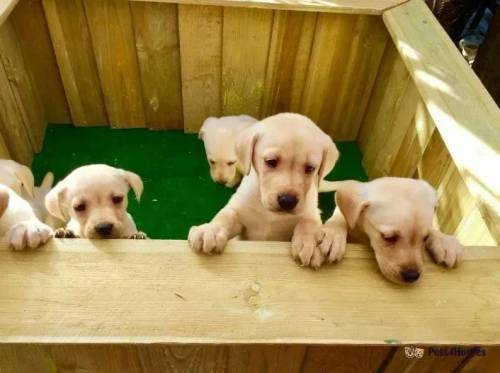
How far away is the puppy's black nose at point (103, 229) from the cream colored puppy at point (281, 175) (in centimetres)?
45

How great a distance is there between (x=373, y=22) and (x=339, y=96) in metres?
0.56

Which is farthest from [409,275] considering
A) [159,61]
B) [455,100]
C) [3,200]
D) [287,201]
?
[159,61]

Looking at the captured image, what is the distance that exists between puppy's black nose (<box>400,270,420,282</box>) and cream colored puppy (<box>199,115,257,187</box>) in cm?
164

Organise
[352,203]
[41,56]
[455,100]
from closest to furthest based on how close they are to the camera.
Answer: [352,203], [455,100], [41,56]

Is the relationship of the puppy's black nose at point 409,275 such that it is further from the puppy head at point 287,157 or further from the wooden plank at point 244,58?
the wooden plank at point 244,58

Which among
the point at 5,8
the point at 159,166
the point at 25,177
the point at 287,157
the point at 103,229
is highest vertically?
the point at 5,8

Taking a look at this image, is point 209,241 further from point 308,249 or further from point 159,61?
point 159,61

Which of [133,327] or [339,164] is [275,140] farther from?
[339,164]

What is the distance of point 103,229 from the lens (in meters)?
1.92

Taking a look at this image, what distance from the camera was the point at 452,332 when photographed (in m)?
1.37

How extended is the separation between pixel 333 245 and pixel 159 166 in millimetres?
1977

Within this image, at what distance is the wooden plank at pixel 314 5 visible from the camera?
2732 mm

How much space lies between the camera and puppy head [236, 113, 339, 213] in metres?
1.84

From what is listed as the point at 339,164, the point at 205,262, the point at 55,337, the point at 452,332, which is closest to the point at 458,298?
the point at 452,332
